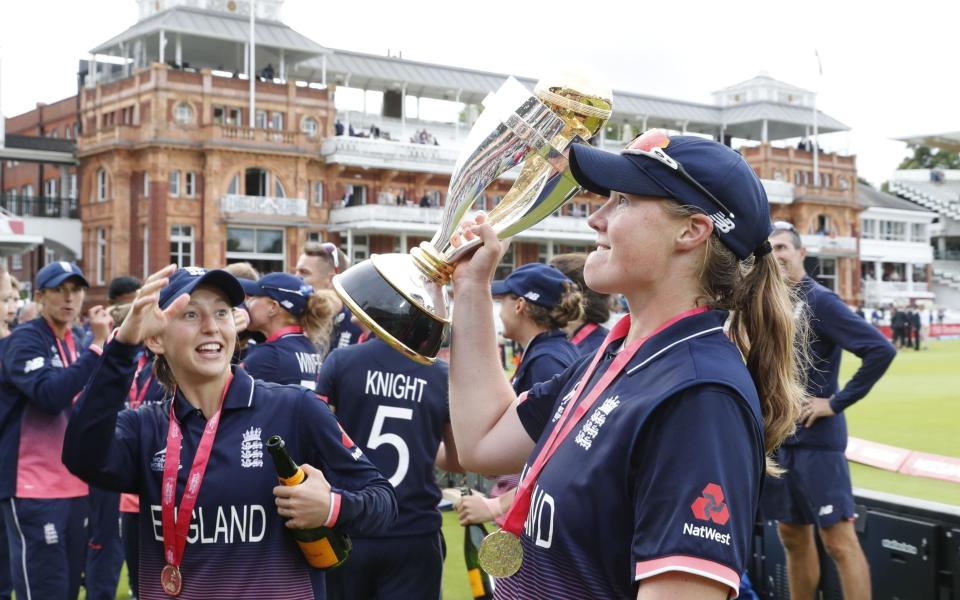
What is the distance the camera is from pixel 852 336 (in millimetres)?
5629

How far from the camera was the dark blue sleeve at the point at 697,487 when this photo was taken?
5.65ft

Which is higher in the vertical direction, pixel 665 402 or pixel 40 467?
pixel 665 402

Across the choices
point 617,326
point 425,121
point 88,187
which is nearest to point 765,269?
point 617,326

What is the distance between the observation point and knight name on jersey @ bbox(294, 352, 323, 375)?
6086 mm

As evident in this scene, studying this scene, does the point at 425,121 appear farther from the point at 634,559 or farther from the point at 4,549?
the point at 634,559

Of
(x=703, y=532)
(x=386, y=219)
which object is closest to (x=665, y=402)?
(x=703, y=532)

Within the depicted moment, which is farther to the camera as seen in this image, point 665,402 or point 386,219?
point 386,219

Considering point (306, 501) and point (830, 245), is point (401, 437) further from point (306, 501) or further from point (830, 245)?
point (830, 245)

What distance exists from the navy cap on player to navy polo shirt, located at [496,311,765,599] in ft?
0.68

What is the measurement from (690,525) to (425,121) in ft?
178

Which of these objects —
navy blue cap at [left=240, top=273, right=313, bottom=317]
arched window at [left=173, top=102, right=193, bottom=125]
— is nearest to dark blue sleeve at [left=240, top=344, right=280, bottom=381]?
navy blue cap at [left=240, top=273, right=313, bottom=317]

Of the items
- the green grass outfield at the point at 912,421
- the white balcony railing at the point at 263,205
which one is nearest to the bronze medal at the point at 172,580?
the green grass outfield at the point at 912,421

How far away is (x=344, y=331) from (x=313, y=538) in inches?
211

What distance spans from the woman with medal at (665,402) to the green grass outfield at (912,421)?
8543 millimetres
